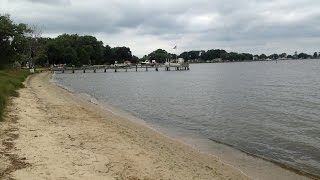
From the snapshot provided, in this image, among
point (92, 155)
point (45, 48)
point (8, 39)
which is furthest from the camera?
point (45, 48)

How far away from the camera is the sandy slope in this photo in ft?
34.8

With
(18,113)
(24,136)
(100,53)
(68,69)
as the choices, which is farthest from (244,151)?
(100,53)

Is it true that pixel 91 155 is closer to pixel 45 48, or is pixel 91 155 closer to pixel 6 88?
pixel 6 88

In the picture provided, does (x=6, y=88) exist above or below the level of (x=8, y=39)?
below

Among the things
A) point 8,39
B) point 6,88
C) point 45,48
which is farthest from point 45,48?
point 6,88

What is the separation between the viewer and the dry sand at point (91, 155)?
1060cm

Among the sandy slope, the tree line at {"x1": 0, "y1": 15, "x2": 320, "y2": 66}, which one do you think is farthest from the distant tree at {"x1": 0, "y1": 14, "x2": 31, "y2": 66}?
the sandy slope

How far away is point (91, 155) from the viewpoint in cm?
1259

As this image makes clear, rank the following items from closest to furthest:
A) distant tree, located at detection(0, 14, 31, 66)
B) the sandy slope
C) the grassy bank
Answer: the sandy slope → the grassy bank → distant tree, located at detection(0, 14, 31, 66)

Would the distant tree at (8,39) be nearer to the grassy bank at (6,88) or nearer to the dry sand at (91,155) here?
the grassy bank at (6,88)

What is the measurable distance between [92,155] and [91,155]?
1.2 inches

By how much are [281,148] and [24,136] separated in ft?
35.5

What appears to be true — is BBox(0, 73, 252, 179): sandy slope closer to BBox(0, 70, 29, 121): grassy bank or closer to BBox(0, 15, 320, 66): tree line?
BBox(0, 70, 29, 121): grassy bank

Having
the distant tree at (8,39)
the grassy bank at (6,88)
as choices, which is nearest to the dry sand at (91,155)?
the grassy bank at (6,88)
